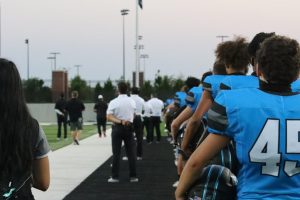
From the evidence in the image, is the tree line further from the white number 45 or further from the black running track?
the white number 45

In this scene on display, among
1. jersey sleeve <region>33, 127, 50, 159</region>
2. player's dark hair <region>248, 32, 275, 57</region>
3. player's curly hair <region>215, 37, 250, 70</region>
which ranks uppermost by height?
player's dark hair <region>248, 32, 275, 57</region>

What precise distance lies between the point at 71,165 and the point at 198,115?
32.5 feet

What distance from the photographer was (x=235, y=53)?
5465 millimetres

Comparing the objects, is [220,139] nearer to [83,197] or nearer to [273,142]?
[273,142]

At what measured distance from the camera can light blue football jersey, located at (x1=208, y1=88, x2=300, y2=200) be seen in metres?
3.10

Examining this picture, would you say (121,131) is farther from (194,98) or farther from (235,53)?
(235,53)

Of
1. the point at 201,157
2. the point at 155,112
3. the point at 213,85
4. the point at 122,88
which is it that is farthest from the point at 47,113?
the point at 201,157

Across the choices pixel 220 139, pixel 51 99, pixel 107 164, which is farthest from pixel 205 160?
pixel 51 99

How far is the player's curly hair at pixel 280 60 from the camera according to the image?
10.4ft

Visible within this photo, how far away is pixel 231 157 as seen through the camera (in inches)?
137

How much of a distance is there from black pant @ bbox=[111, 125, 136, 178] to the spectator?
855 cm

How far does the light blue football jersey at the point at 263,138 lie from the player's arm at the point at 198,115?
2318 millimetres

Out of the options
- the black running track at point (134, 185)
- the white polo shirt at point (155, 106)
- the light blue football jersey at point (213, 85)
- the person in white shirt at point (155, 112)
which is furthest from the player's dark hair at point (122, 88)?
the white polo shirt at point (155, 106)

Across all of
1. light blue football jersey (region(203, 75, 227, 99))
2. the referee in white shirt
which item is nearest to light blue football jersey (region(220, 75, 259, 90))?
light blue football jersey (region(203, 75, 227, 99))
